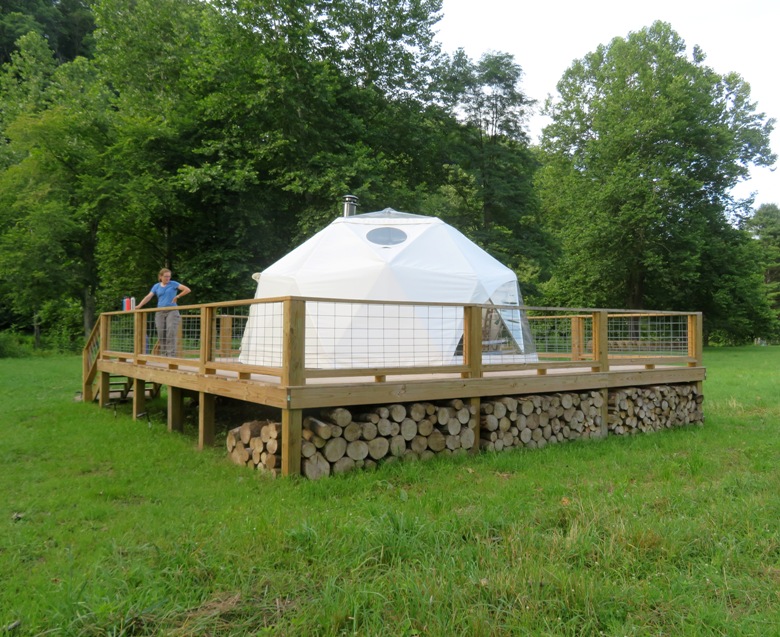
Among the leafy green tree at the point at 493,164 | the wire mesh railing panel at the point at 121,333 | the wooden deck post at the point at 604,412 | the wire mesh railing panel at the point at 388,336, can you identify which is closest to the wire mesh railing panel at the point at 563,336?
the wooden deck post at the point at 604,412

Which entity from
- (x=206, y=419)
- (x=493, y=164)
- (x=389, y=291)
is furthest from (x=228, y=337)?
(x=493, y=164)

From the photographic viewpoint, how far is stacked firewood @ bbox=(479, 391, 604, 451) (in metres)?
6.20

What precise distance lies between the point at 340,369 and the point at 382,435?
30.9 inches

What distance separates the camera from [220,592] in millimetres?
2736

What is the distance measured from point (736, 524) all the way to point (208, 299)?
50.0 ft

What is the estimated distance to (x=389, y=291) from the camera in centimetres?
771

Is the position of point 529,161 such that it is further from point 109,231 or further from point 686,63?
point 109,231

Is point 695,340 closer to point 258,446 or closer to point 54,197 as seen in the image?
point 258,446

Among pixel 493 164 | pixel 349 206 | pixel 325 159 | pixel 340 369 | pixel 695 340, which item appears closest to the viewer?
pixel 340 369

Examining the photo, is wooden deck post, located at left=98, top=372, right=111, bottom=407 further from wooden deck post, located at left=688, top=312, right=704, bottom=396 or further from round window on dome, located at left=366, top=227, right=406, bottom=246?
wooden deck post, located at left=688, top=312, right=704, bottom=396

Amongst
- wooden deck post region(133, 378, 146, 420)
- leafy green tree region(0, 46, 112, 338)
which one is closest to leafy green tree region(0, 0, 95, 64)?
leafy green tree region(0, 46, 112, 338)

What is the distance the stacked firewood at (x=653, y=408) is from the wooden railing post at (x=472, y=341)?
96.5 inches

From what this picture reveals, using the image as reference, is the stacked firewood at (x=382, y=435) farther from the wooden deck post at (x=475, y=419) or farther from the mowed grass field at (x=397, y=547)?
the mowed grass field at (x=397, y=547)

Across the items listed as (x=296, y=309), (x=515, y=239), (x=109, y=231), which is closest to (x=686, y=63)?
(x=515, y=239)
